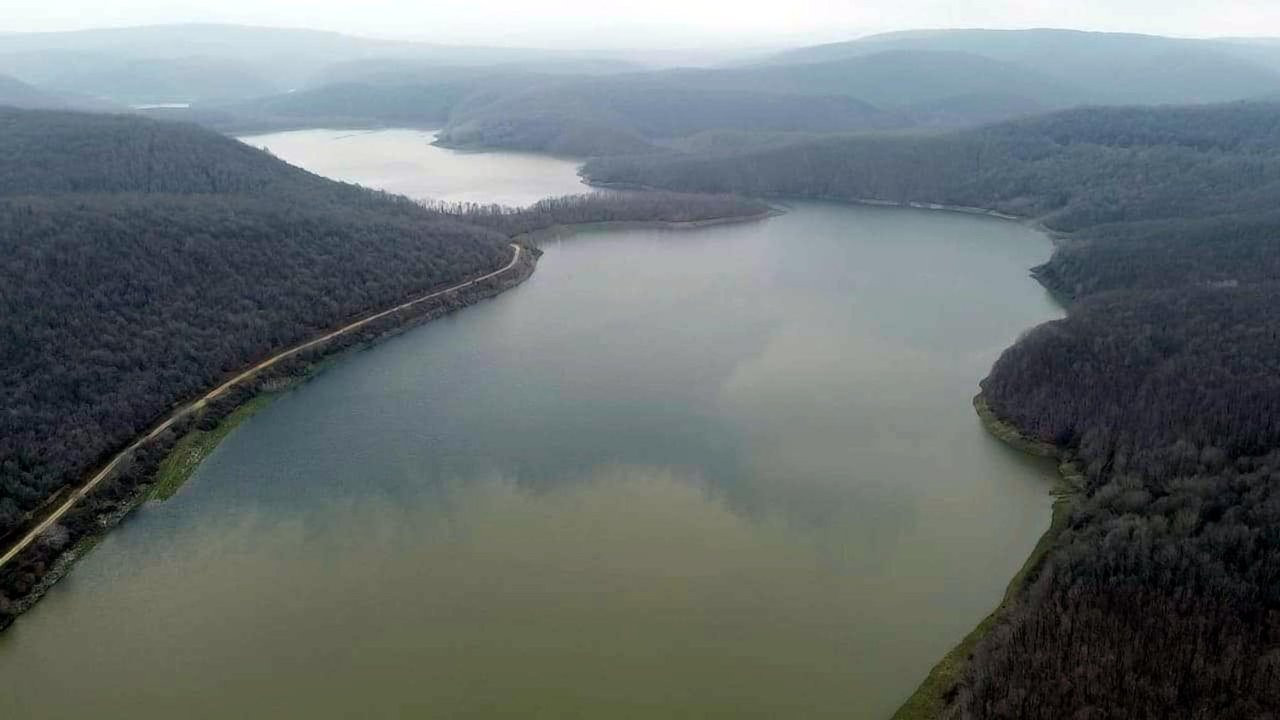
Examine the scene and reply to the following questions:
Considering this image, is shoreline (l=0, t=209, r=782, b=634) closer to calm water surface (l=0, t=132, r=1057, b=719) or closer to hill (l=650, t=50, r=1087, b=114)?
calm water surface (l=0, t=132, r=1057, b=719)

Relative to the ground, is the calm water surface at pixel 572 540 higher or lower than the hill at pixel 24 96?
lower

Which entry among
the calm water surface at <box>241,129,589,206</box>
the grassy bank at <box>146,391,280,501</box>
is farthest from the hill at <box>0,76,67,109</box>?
the grassy bank at <box>146,391,280,501</box>

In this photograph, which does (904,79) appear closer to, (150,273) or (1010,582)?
(150,273)

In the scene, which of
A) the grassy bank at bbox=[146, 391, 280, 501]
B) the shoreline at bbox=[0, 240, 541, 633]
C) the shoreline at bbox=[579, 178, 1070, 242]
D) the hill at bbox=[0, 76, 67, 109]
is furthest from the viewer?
the hill at bbox=[0, 76, 67, 109]

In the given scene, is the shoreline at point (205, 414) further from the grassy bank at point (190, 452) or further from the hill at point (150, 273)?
the hill at point (150, 273)

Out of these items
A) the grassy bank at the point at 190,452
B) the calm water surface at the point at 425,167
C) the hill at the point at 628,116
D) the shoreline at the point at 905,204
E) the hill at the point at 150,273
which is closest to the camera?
the grassy bank at the point at 190,452

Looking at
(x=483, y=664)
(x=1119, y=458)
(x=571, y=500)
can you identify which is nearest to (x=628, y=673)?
(x=483, y=664)

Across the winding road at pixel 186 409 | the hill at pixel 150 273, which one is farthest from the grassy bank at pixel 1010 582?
the hill at pixel 150 273

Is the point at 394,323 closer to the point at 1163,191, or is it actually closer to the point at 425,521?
the point at 425,521
